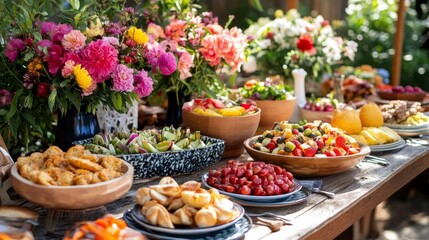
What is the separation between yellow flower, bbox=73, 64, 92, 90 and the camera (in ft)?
6.18

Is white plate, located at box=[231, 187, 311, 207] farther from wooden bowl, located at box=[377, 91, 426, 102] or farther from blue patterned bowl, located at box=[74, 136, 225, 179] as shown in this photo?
wooden bowl, located at box=[377, 91, 426, 102]

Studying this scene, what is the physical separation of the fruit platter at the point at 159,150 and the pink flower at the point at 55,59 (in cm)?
26

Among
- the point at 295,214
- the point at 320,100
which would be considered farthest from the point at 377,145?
the point at 295,214

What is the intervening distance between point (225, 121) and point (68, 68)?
0.66 metres

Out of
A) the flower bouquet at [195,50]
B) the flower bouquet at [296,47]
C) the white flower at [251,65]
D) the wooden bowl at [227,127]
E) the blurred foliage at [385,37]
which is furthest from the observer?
the blurred foliage at [385,37]

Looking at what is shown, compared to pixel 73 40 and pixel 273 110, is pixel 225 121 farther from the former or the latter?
pixel 73 40

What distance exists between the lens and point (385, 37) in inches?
264

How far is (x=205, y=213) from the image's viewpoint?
1.42 m

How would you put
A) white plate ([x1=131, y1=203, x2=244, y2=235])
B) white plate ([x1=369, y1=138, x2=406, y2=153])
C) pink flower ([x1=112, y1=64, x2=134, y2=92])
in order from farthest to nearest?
white plate ([x1=369, y1=138, x2=406, y2=153]), pink flower ([x1=112, y1=64, x2=134, y2=92]), white plate ([x1=131, y1=203, x2=244, y2=235])

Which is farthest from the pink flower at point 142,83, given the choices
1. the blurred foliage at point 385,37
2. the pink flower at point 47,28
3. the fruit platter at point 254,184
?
the blurred foliage at point 385,37

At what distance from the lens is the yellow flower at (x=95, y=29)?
2.00 m

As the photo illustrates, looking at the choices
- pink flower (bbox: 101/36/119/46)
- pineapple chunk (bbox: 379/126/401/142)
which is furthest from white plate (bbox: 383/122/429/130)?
pink flower (bbox: 101/36/119/46)

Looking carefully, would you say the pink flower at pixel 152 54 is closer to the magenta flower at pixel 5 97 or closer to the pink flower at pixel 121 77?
the pink flower at pixel 121 77

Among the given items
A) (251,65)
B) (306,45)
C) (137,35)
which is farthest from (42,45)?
(251,65)
